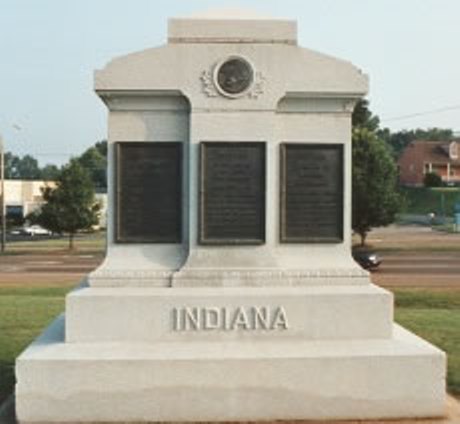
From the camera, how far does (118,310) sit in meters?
7.64

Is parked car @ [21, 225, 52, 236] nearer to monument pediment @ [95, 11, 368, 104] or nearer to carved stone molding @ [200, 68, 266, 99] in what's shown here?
monument pediment @ [95, 11, 368, 104]

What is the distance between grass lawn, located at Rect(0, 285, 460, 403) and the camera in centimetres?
981

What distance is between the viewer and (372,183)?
118ft

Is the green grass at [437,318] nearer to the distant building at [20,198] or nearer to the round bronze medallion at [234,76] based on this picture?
the round bronze medallion at [234,76]

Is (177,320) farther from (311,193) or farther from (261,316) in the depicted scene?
(311,193)

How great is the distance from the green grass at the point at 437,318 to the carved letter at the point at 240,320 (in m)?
2.57

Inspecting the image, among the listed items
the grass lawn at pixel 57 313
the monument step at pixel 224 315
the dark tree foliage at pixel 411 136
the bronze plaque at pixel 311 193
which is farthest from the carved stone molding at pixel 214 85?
the dark tree foliage at pixel 411 136

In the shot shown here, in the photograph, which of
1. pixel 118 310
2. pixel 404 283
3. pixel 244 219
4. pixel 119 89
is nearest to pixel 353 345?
pixel 244 219

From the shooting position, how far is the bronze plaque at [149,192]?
8.28 metres

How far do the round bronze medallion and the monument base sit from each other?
2.82 metres

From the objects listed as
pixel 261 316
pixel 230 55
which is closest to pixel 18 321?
pixel 261 316

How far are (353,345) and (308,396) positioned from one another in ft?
2.47

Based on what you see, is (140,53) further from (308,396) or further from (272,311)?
(308,396)

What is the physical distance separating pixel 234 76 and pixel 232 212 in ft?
4.85
